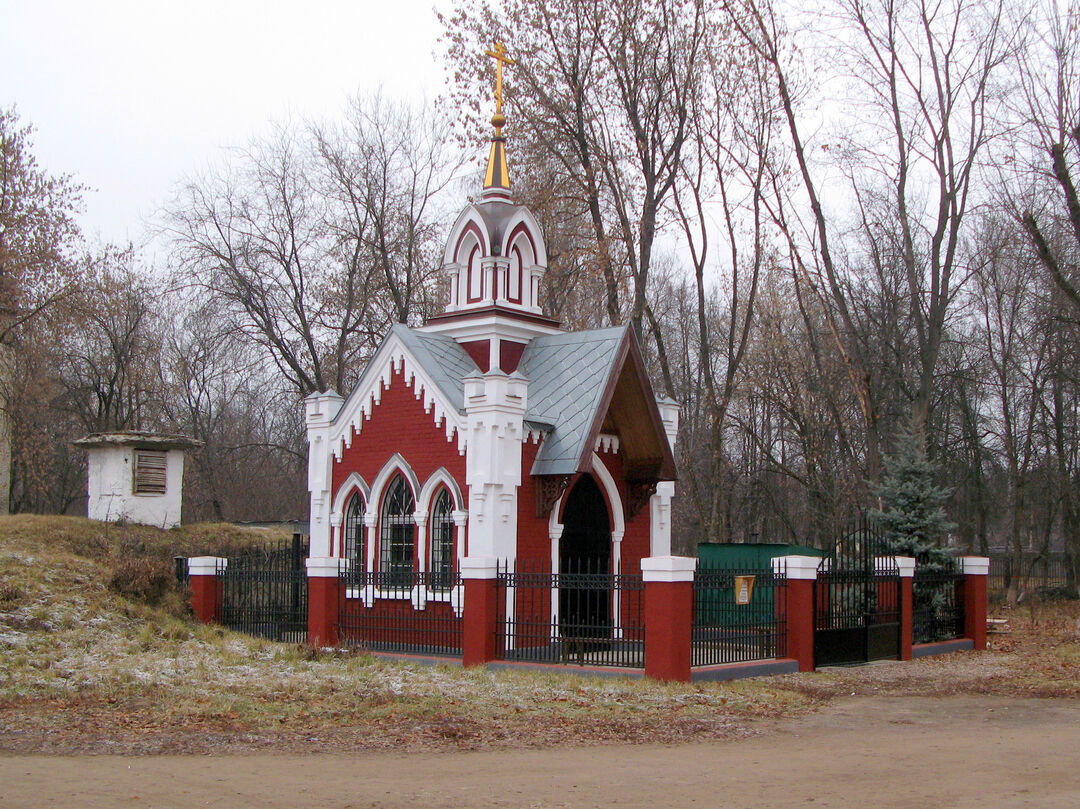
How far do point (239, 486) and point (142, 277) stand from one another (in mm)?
12420

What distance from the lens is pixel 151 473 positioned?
23.5 meters

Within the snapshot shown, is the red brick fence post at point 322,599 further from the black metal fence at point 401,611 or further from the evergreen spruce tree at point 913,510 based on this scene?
the evergreen spruce tree at point 913,510

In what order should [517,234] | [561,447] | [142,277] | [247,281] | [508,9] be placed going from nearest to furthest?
[561,447], [517,234], [508,9], [247,281], [142,277]

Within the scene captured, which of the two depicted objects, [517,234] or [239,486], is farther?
[239,486]

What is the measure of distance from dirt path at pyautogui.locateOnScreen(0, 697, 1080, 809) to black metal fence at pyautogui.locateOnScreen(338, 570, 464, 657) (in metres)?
7.48

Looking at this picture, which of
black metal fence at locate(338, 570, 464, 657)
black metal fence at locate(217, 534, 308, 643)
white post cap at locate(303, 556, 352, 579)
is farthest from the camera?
black metal fence at locate(217, 534, 308, 643)

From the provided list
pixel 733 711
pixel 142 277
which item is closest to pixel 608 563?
pixel 733 711

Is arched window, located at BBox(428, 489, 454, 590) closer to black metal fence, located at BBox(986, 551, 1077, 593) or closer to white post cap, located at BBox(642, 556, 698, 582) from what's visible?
white post cap, located at BBox(642, 556, 698, 582)

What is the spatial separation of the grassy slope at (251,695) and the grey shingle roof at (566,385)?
163 inches

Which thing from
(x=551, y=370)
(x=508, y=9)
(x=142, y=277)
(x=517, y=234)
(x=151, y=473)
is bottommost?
(x=151, y=473)

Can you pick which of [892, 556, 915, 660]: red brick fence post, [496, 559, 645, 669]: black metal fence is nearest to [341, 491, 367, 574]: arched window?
[496, 559, 645, 669]: black metal fence

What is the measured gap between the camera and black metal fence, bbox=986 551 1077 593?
35.9 m

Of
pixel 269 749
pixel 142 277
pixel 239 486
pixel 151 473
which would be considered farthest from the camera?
pixel 239 486

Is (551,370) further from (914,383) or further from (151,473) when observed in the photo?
(914,383)
